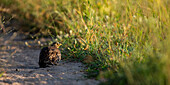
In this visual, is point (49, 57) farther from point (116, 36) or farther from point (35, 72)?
point (116, 36)

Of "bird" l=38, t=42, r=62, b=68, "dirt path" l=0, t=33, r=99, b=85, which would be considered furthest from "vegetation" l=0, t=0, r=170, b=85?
"bird" l=38, t=42, r=62, b=68

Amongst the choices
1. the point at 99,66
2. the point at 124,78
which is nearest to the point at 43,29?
the point at 99,66

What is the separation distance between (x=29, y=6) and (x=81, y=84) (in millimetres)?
4455

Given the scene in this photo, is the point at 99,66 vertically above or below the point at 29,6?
below

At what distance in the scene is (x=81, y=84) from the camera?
249cm

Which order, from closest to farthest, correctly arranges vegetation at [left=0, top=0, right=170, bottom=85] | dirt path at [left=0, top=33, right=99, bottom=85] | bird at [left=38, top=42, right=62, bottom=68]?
vegetation at [left=0, top=0, right=170, bottom=85]
dirt path at [left=0, top=33, right=99, bottom=85]
bird at [left=38, top=42, right=62, bottom=68]

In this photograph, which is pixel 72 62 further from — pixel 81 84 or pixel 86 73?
pixel 81 84

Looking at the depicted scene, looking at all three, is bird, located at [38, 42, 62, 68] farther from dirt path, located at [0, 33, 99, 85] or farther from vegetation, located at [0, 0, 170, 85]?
vegetation, located at [0, 0, 170, 85]

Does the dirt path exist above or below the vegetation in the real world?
below

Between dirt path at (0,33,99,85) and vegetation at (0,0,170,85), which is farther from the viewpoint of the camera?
dirt path at (0,33,99,85)

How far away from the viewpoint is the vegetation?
2070mm

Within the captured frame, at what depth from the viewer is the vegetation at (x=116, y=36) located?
2.07 meters

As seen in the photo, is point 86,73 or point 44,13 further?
point 44,13

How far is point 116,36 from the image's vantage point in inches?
145
